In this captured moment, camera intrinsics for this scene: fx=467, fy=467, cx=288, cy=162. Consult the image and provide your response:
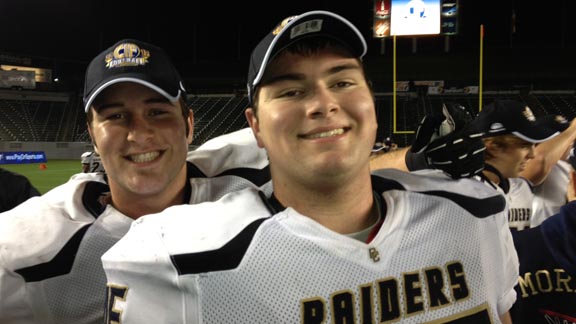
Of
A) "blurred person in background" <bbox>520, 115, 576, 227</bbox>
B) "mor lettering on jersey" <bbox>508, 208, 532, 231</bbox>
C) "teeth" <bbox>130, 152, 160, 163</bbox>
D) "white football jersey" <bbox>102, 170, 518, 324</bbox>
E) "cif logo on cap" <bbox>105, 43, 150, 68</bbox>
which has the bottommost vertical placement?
"mor lettering on jersey" <bbox>508, 208, 532, 231</bbox>

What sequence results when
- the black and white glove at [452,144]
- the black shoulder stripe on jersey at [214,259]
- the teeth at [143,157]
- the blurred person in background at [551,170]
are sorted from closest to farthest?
1. the black shoulder stripe on jersey at [214,259]
2. the black and white glove at [452,144]
3. the teeth at [143,157]
4. the blurred person in background at [551,170]

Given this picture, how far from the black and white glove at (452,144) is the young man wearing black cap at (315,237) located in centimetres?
12

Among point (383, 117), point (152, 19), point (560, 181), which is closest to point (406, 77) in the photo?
point (383, 117)

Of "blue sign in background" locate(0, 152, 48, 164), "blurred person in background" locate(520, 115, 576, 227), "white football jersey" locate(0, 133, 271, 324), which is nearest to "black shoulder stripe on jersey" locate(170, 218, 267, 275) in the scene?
"white football jersey" locate(0, 133, 271, 324)

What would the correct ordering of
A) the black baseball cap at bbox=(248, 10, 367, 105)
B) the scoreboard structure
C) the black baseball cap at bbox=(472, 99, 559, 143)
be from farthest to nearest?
the scoreboard structure
the black baseball cap at bbox=(472, 99, 559, 143)
the black baseball cap at bbox=(248, 10, 367, 105)

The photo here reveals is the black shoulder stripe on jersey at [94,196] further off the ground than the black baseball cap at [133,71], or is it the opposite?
the black baseball cap at [133,71]

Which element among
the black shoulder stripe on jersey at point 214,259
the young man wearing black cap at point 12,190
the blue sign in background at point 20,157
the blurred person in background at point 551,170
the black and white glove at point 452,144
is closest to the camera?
the black shoulder stripe on jersey at point 214,259

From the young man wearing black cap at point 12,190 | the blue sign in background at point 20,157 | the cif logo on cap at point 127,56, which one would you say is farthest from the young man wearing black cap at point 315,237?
the blue sign in background at point 20,157

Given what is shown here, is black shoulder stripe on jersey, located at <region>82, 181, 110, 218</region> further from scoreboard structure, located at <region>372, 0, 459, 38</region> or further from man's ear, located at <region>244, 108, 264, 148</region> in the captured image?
scoreboard structure, located at <region>372, 0, 459, 38</region>

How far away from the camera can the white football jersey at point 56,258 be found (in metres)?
1.41

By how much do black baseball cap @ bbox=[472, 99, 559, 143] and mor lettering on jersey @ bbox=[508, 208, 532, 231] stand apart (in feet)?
2.06

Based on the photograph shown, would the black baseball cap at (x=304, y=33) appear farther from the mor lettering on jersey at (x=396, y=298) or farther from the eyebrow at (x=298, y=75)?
the mor lettering on jersey at (x=396, y=298)

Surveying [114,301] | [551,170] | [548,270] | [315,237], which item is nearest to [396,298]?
[315,237]

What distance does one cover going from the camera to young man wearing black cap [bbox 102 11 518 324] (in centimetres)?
110
